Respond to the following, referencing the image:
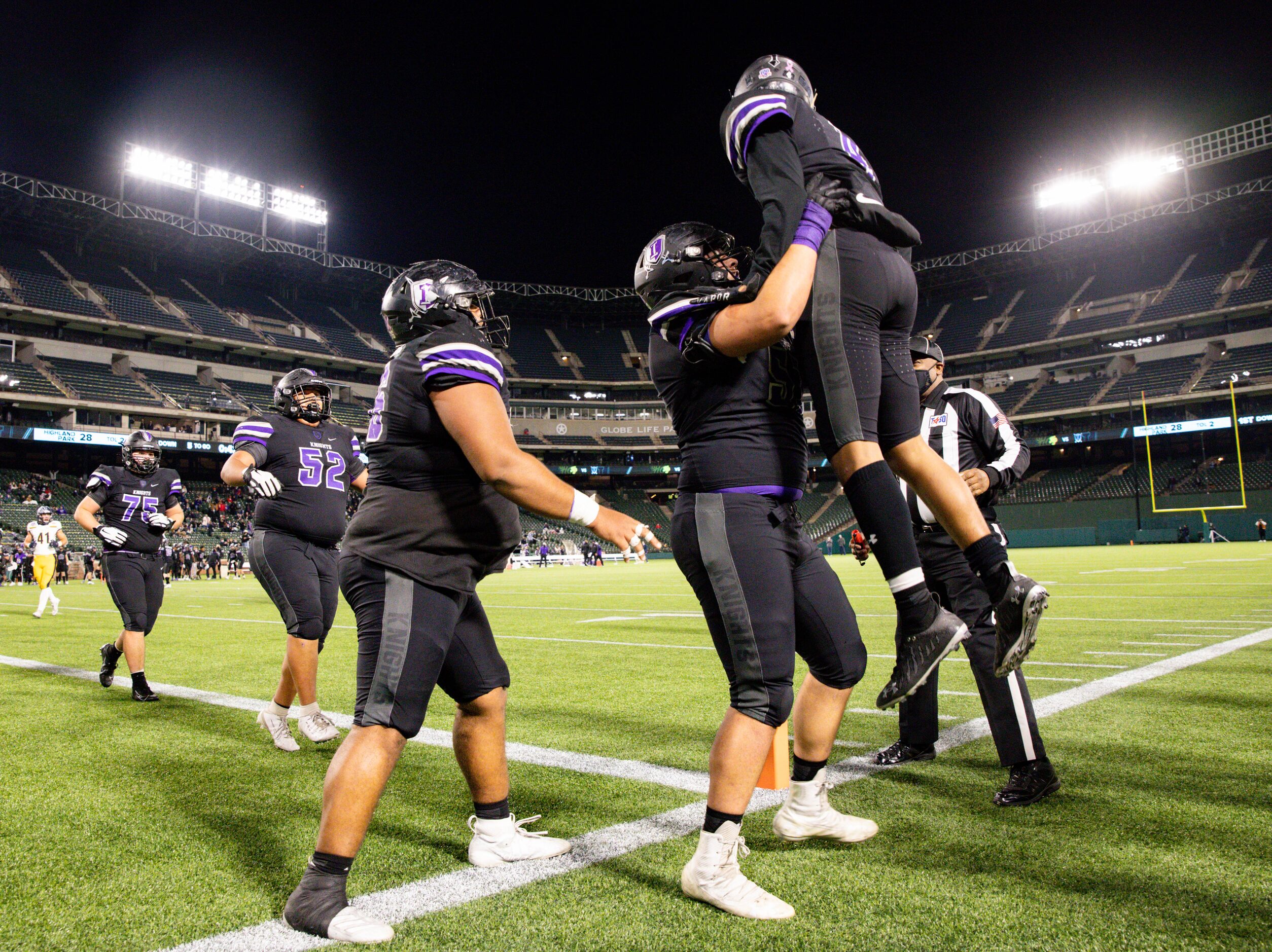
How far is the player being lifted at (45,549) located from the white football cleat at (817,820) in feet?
51.6

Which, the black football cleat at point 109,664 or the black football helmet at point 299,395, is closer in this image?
the black football helmet at point 299,395

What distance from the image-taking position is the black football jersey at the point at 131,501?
23.5 ft

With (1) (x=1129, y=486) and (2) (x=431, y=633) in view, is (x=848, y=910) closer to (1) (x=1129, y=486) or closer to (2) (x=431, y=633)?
(2) (x=431, y=633)

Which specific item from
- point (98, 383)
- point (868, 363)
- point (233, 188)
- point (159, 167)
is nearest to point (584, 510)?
point (868, 363)

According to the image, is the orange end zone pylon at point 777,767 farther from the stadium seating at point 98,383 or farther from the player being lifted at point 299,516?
the stadium seating at point 98,383

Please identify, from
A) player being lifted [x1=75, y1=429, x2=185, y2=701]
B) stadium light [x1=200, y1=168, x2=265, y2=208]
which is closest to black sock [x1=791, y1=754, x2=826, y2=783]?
player being lifted [x1=75, y1=429, x2=185, y2=701]

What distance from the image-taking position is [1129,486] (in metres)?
46.9

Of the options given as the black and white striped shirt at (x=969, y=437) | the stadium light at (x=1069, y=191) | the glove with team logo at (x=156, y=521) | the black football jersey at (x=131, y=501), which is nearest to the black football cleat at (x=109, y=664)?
the black football jersey at (x=131, y=501)

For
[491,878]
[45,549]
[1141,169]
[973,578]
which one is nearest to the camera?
[491,878]

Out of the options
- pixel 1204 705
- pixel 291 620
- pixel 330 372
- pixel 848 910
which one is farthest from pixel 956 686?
pixel 330 372

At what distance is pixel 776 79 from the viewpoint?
2.84 meters

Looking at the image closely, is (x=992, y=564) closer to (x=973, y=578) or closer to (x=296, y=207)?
(x=973, y=578)

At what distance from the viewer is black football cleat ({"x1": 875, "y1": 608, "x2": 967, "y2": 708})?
2529mm

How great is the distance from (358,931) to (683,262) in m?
2.15
